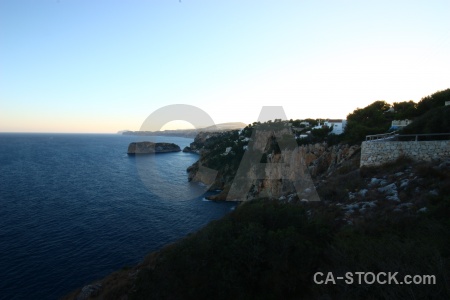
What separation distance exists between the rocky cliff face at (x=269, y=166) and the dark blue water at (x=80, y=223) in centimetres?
544

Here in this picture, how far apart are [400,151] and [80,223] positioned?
29588 millimetres

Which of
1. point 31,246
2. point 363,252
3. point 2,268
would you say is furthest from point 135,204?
point 363,252

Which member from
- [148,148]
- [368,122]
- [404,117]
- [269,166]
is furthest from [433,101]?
[148,148]

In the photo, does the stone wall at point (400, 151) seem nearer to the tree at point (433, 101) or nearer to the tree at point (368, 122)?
Answer: the tree at point (368, 122)

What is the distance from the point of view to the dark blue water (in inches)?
648

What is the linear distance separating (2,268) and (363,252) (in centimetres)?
2366

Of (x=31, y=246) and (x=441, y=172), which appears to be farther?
(x=31, y=246)

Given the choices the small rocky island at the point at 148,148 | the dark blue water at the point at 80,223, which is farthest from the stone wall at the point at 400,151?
the small rocky island at the point at 148,148

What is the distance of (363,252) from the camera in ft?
18.1

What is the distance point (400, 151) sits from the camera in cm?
1328

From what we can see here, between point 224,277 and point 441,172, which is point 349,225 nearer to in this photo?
point 224,277

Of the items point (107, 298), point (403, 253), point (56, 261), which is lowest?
point (56, 261)

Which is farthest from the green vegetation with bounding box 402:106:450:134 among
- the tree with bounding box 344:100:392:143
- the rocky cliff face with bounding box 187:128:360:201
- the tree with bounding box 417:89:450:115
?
the tree with bounding box 417:89:450:115

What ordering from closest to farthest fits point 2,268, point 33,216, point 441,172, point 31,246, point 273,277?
point 273,277 < point 441,172 < point 2,268 < point 31,246 < point 33,216
